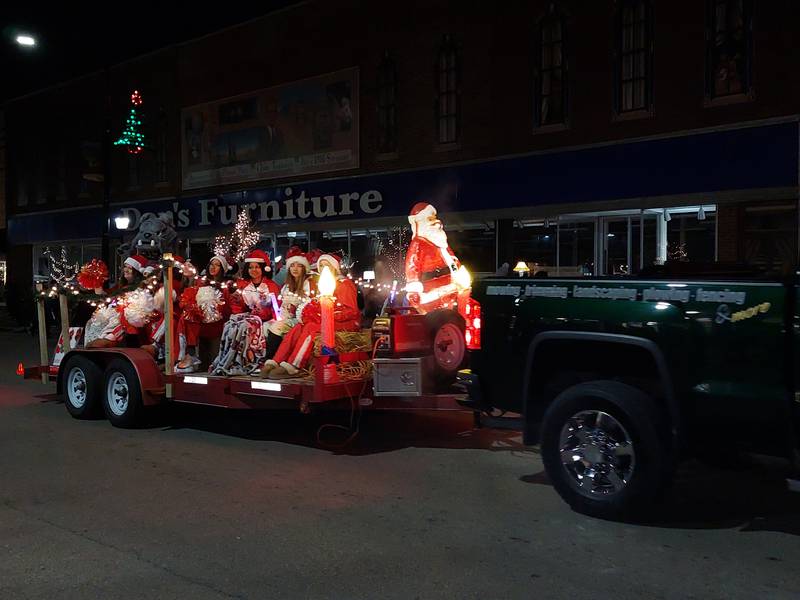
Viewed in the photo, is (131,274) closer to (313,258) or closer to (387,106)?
(313,258)

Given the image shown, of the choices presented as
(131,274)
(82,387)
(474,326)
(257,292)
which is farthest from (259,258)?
(474,326)

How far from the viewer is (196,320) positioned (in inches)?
335

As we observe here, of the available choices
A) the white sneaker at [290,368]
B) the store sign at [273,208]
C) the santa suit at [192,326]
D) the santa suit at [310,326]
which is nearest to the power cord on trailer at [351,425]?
the santa suit at [310,326]

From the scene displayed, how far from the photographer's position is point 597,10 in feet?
53.1

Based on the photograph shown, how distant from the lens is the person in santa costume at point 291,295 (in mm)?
8234

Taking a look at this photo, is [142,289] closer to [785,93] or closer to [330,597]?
[330,597]

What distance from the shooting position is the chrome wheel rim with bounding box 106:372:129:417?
28.1 feet

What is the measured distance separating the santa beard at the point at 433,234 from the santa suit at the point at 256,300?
1883 mm

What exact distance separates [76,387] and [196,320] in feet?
6.44

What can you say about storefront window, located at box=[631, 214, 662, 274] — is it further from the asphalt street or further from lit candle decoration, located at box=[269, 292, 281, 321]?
lit candle decoration, located at box=[269, 292, 281, 321]

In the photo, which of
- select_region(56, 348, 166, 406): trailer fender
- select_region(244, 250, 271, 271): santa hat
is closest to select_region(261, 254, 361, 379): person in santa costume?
select_region(244, 250, 271, 271): santa hat

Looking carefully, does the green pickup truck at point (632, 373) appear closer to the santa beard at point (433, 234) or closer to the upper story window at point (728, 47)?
the santa beard at point (433, 234)

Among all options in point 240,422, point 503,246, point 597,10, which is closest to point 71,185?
point 503,246

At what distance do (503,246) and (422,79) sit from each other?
4978 millimetres
